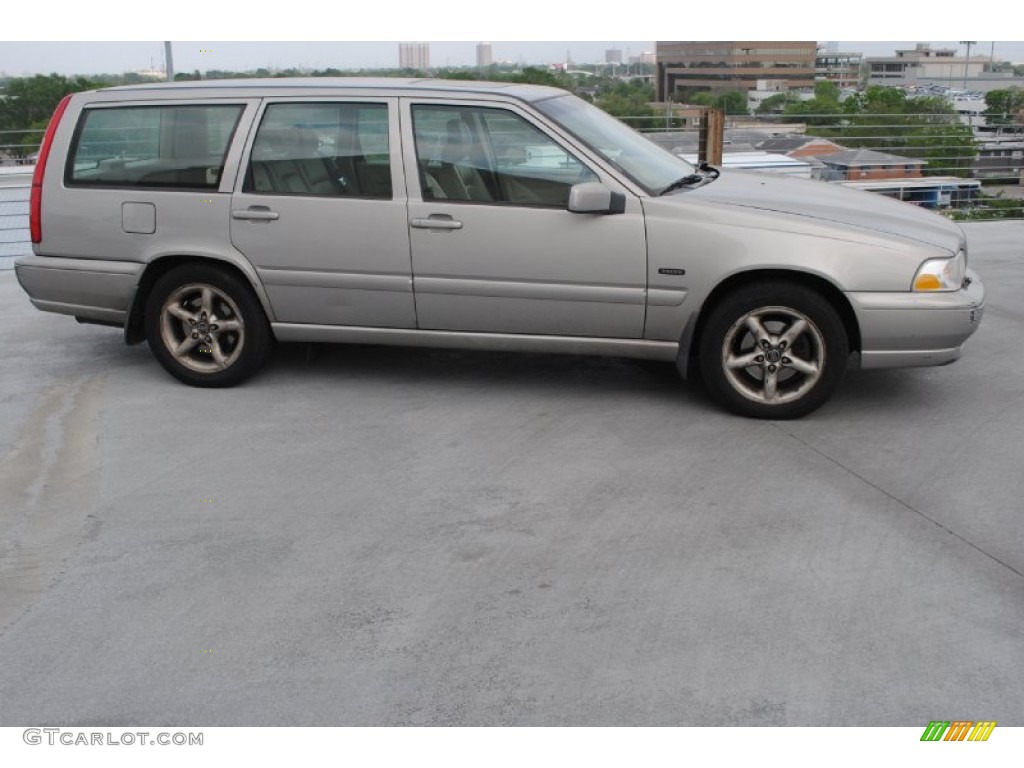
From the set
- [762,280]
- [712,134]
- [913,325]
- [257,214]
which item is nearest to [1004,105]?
[712,134]

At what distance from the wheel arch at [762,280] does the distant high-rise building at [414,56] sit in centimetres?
340

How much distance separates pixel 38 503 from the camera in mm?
4883

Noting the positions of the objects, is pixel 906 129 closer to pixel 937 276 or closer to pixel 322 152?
pixel 937 276

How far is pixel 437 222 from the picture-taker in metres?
5.91

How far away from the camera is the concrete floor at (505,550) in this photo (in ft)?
11.1

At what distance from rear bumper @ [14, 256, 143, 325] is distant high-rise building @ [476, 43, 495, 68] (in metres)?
5.41

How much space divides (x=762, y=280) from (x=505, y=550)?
7.11 ft

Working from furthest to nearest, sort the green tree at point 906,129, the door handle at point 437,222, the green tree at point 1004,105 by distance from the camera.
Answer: the green tree at point 1004,105 < the green tree at point 906,129 < the door handle at point 437,222

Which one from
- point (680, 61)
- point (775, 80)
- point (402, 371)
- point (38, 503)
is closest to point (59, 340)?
point (402, 371)

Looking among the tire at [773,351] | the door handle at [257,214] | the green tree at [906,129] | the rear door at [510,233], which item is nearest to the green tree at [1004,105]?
the green tree at [906,129]

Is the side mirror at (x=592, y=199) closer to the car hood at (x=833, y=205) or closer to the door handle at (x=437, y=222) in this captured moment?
the car hood at (x=833, y=205)

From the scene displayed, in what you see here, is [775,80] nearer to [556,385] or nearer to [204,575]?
[556,385]

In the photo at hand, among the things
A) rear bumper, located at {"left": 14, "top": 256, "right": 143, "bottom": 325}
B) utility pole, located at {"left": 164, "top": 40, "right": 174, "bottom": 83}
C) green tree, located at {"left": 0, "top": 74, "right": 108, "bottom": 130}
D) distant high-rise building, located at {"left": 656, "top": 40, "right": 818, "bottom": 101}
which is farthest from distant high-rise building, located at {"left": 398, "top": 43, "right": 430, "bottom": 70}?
distant high-rise building, located at {"left": 656, "top": 40, "right": 818, "bottom": 101}

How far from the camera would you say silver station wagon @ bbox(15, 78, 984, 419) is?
566 cm
